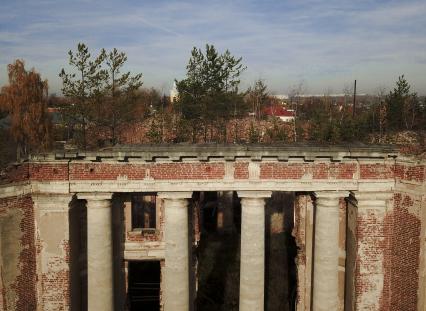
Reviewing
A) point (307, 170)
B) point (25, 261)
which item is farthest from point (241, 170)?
point (25, 261)

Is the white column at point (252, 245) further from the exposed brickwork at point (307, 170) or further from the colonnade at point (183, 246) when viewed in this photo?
the exposed brickwork at point (307, 170)

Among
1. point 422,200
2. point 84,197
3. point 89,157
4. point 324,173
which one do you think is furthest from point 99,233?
point 422,200

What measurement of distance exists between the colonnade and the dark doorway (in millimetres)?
6978

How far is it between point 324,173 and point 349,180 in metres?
0.92

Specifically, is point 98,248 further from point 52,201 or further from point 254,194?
point 254,194

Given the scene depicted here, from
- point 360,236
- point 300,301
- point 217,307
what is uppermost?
point 360,236

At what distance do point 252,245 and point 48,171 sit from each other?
24.1 ft

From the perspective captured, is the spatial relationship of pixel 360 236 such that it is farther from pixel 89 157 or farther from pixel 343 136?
pixel 343 136

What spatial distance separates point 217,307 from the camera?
69.2 feet

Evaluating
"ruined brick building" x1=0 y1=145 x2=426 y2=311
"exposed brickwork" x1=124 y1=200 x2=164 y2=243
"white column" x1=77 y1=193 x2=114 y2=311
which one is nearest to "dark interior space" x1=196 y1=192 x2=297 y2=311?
"exposed brickwork" x1=124 y1=200 x2=164 y2=243

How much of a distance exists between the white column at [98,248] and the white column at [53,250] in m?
0.71

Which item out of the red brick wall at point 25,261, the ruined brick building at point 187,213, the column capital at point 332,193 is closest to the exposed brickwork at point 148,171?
the ruined brick building at point 187,213

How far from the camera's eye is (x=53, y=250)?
13555 mm

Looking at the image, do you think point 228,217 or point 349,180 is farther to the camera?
point 228,217
